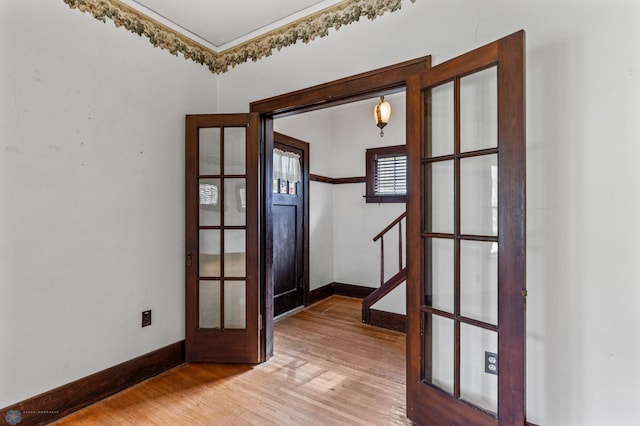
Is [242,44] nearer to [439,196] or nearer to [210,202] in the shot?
[210,202]

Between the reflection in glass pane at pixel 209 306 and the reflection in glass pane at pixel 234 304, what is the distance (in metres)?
0.07

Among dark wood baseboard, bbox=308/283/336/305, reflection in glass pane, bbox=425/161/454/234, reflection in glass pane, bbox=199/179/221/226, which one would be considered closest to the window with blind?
dark wood baseboard, bbox=308/283/336/305

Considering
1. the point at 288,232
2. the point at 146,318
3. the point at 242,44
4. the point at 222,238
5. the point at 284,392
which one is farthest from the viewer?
the point at 288,232

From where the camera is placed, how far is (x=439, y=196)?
1.83 m

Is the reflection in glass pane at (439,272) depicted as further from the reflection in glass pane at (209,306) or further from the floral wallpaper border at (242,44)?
the reflection in glass pane at (209,306)

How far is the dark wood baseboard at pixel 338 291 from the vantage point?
15.0ft

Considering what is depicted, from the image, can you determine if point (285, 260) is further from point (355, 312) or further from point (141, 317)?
point (141, 317)

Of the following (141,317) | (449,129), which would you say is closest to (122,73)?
(141,317)

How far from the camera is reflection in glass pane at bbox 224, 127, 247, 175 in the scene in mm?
2678

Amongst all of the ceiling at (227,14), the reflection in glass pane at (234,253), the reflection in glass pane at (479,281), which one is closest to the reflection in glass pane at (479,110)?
the reflection in glass pane at (479,281)

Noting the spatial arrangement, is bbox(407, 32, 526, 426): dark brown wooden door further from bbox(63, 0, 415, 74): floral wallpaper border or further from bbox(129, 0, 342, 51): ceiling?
bbox(129, 0, 342, 51): ceiling

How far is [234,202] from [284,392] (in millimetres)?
1485

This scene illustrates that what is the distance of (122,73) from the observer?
2.27 meters

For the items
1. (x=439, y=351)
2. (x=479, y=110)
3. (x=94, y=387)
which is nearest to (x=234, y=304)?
(x=94, y=387)
